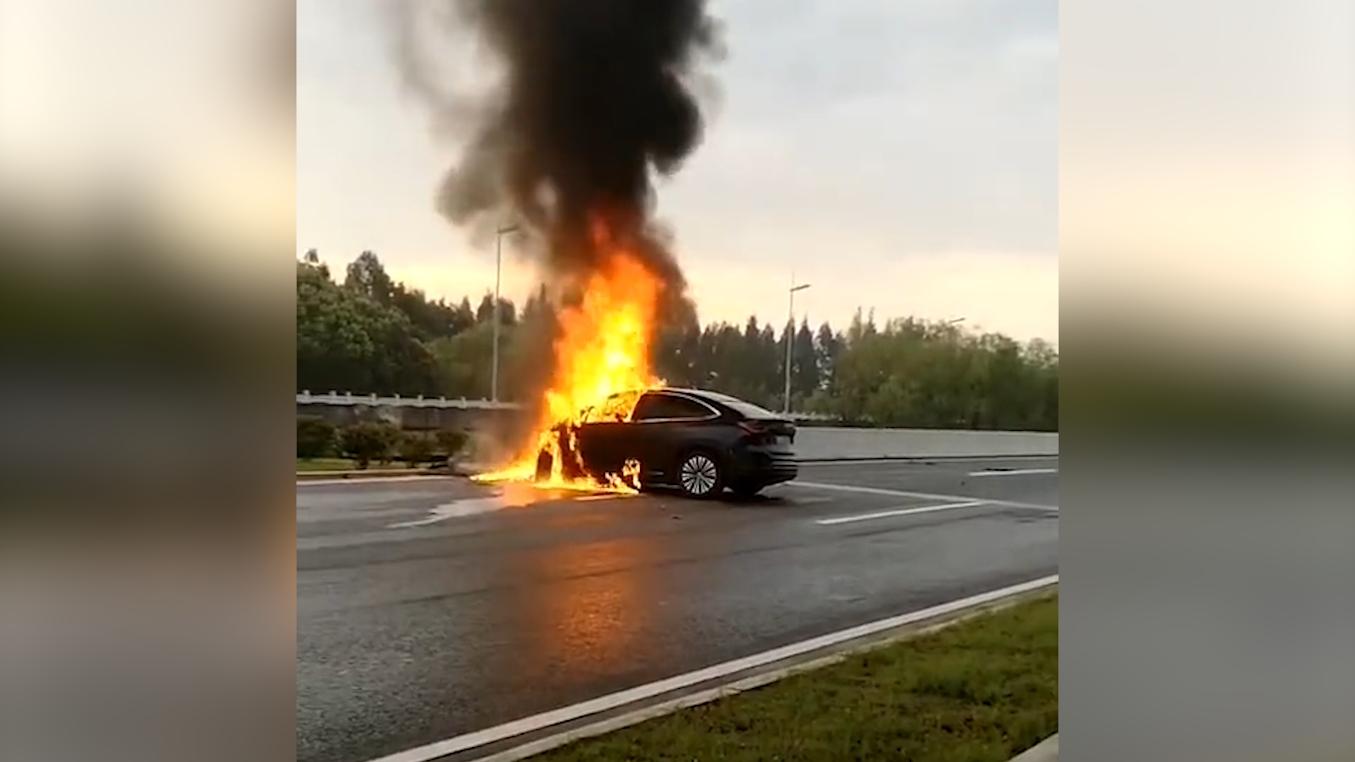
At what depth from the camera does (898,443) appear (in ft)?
7.97

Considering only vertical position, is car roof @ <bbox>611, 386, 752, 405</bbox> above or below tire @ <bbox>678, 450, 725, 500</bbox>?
above

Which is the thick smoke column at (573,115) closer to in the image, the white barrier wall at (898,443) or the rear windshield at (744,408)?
the rear windshield at (744,408)

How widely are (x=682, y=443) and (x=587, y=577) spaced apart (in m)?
0.39

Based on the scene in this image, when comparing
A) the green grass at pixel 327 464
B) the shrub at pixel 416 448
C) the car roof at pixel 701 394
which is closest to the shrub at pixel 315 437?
the green grass at pixel 327 464

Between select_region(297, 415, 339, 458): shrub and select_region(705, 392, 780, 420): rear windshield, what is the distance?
82 centimetres

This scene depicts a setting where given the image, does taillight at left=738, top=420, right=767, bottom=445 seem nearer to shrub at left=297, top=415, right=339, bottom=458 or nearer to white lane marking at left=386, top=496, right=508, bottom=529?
white lane marking at left=386, top=496, right=508, bottom=529

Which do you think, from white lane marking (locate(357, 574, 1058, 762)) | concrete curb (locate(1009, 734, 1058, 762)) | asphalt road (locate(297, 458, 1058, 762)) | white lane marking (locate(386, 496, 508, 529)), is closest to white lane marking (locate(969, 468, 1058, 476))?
asphalt road (locate(297, 458, 1058, 762))

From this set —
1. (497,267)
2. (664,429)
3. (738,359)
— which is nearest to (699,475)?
(664,429)

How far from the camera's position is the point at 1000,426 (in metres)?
2.31

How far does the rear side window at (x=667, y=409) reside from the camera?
7.94 ft

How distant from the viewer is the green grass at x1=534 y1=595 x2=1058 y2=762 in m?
2.01

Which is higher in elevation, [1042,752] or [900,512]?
[900,512]

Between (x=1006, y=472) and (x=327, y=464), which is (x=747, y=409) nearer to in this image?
(x=1006, y=472)

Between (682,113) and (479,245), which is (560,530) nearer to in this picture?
(479,245)
